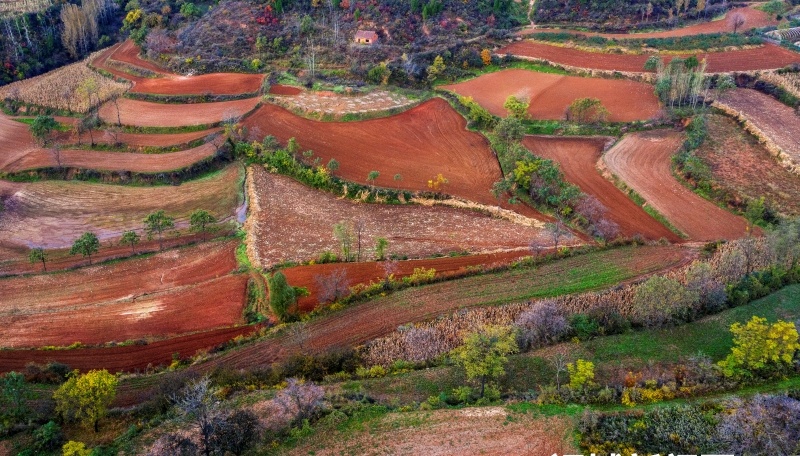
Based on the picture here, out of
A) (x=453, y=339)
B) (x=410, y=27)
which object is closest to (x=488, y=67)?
(x=410, y=27)

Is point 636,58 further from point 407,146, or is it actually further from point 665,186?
point 407,146

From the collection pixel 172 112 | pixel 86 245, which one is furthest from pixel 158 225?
pixel 172 112

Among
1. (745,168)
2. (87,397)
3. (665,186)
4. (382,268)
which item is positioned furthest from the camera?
(745,168)

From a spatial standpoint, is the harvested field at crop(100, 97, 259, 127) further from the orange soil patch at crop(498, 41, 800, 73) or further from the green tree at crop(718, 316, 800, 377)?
the green tree at crop(718, 316, 800, 377)

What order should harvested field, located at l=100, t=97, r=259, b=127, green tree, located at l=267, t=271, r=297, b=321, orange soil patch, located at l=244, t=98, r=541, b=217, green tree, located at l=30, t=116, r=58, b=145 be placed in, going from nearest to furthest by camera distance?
green tree, located at l=267, t=271, r=297, b=321 < orange soil patch, located at l=244, t=98, r=541, b=217 < green tree, located at l=30, t=116, r=58, b=145 < harvested field, located at l=100, t=97, r=259, b=127

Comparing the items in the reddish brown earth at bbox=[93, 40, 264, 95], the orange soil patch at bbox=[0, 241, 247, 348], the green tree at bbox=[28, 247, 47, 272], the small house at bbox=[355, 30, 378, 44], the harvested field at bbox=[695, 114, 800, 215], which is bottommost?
the orange soil patch at bbox=[0, 241, 247, 348]

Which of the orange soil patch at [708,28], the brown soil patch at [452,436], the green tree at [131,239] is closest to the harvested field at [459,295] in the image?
the brown soil patch at [452,436]

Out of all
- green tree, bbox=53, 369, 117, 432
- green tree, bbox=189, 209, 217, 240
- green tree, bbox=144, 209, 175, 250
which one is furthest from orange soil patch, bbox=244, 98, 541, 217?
green tree, bbox=53, 369, 117, 432
